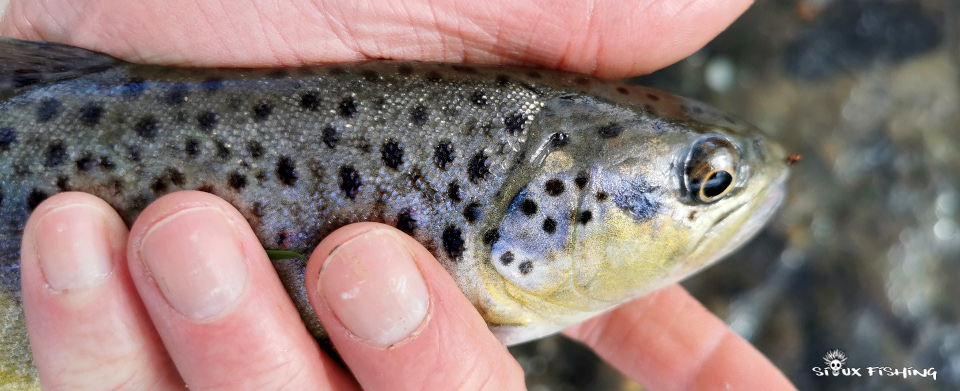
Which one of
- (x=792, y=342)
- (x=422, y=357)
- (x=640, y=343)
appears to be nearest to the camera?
(x=422, y=357)

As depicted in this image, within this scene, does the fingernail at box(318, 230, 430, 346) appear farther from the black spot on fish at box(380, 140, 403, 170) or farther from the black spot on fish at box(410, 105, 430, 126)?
the black spot on fish at box(410, 105, 430, 126)

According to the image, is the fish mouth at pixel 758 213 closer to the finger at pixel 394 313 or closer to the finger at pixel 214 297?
the finger at pixel 394 313

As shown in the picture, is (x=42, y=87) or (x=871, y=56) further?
(x=871, y=56)

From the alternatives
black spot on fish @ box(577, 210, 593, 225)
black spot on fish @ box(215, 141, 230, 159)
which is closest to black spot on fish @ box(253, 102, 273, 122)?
black spot on fish @ box(215, 141, 230, 159)

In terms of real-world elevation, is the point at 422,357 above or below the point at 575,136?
below

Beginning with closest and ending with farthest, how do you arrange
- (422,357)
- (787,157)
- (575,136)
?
(422,357) < (575,136) < (787,157)

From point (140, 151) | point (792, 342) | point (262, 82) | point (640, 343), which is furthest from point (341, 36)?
point (792, 342)

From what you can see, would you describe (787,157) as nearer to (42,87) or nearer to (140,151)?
(140,151)

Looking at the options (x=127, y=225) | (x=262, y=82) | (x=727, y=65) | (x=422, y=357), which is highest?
(x=727, y=65)
